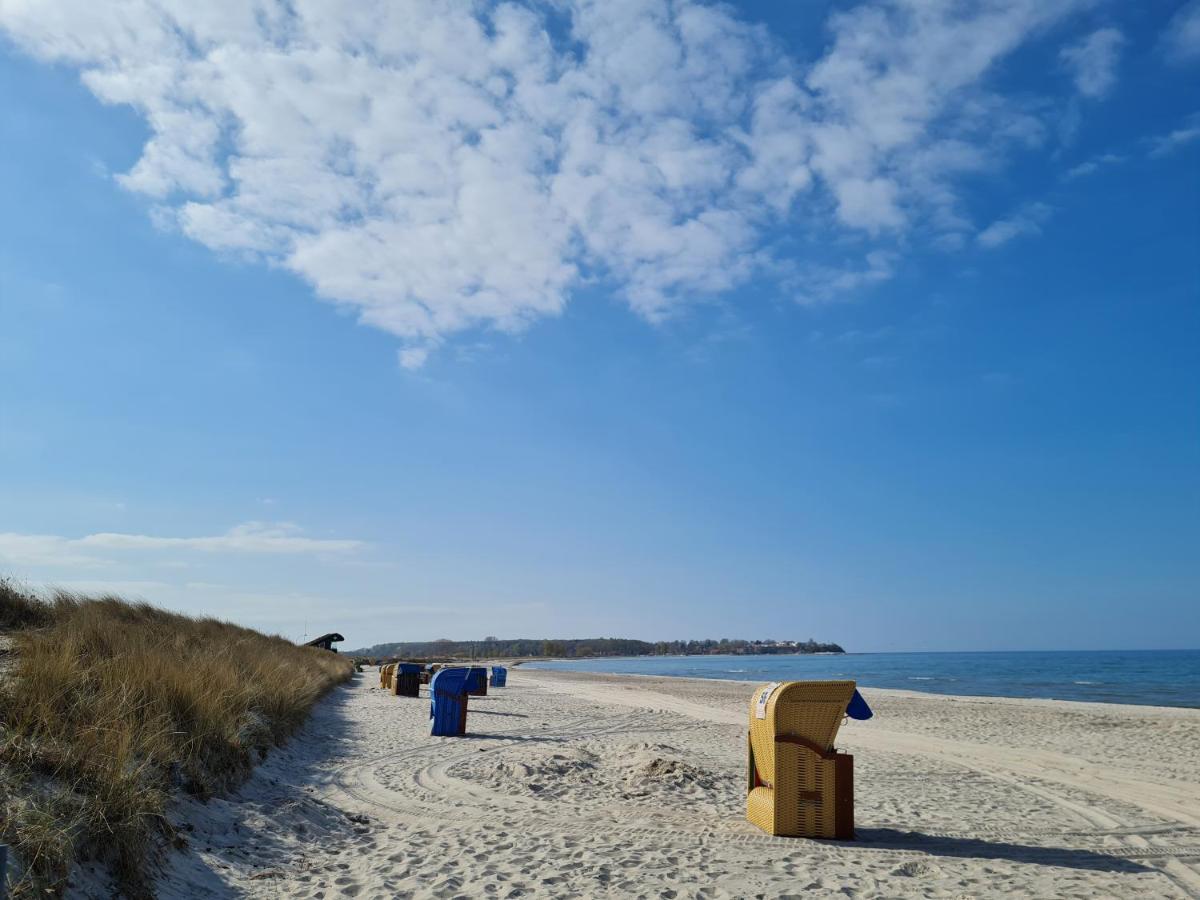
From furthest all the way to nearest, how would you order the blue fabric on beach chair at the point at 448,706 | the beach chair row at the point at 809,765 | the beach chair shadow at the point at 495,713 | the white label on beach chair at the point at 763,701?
the beach chair shadow at the point at 495,713 → the blue fabric on beach chair at the point at 448,706 → the white label on beach chair at the point at 763,701 → the beach chair row at the point at 809,765

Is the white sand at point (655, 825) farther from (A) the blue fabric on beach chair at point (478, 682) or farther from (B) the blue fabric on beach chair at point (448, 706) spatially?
(A) the blue fabric on beach chair at point (478, 682)

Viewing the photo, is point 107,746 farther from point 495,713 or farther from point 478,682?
point 478,682

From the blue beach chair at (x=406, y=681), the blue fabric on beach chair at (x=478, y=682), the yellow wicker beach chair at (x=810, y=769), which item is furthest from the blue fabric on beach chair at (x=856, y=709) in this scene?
the blue beach chair at (x=406, y=681)

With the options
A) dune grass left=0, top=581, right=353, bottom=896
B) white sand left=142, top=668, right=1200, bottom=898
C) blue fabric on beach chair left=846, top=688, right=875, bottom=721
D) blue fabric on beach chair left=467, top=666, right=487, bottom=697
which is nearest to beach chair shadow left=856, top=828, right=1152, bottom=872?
white sand left=142, top=668, right=1200, bottom=898

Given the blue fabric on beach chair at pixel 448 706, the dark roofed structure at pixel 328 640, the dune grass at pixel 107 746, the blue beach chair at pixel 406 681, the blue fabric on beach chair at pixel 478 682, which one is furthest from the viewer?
the dark roofed structure at pixel 328 640

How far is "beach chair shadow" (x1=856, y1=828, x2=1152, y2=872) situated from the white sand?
0.03 meters

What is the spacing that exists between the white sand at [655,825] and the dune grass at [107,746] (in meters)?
0.43

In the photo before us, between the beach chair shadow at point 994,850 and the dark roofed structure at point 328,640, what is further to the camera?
the dark roofed structure at point 328,640

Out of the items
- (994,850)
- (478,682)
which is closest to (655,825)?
(994,850)

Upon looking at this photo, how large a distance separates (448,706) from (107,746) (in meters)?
9.70

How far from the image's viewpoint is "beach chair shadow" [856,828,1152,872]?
645 centimetres

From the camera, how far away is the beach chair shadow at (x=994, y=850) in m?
6.45

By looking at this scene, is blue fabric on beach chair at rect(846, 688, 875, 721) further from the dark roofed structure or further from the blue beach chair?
the dark roofed structure

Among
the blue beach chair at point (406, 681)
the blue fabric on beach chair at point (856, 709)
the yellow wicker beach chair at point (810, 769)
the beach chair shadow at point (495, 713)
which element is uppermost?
the blue fabric on beach chair at point (856, 709)
